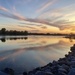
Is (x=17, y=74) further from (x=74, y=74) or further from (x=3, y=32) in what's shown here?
(x=3, y=32)

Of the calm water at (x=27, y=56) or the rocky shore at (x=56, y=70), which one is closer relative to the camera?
the rocky shore at (x=56, y=70)

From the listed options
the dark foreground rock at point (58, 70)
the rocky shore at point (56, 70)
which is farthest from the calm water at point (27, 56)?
the dark foreground rock at point (58, 70)

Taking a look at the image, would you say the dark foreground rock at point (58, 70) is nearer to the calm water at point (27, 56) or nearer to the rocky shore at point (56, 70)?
the rocky shore at point (56, 70)

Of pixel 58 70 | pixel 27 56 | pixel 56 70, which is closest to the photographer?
pixel 58 70

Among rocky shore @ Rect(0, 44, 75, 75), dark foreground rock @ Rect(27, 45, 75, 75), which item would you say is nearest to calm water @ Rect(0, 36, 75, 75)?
rocky shore @ Rect(0, 44, 75, 75)

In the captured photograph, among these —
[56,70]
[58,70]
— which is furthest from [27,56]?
[58,70]

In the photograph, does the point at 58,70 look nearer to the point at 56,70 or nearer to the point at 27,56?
the point at 56,70

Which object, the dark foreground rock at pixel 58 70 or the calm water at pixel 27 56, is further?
the calm water at pixel 27 56

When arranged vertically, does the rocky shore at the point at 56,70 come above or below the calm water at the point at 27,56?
above

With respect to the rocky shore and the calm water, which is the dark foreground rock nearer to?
the rocky shore

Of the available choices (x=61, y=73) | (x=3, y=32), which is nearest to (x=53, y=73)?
(x=61, y=73)

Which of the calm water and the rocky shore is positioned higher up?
the rocky shore

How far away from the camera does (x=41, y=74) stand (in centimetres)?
809

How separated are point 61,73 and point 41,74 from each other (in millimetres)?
973
